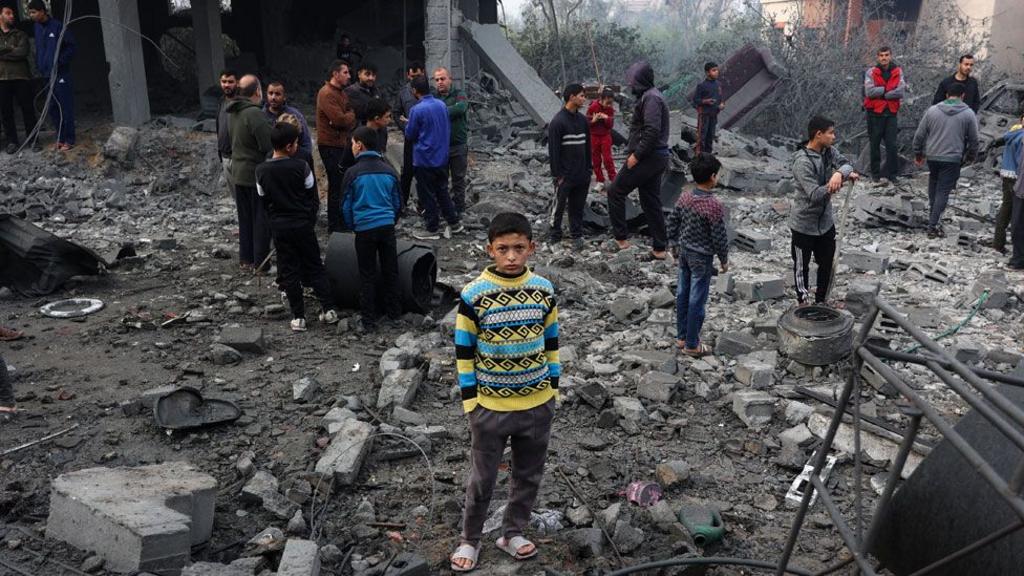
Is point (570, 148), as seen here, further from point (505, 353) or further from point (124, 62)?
point (124, 62)

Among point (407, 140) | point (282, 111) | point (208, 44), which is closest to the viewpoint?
point (282, 111)

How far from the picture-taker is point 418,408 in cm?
540

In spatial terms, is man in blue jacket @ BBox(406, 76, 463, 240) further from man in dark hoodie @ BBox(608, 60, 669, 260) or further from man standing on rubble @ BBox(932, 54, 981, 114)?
man standing on rubble @ BBox(932, 54, 981, 114)

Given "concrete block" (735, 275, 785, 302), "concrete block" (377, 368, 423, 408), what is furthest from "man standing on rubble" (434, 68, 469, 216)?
"concrete block" (377, 368, 423, 408)

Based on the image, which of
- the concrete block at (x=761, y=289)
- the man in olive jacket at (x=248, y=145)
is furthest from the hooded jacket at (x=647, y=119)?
the man in olive jacket at (x=248, y=145)

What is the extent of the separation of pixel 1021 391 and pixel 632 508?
198 centimetres

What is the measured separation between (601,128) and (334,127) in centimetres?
315

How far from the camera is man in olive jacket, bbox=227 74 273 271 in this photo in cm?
745

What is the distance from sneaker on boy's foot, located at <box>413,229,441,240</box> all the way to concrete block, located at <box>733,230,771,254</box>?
10.9 feet

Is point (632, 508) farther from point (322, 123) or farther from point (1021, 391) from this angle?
point (322, 123)

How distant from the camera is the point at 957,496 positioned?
273cm

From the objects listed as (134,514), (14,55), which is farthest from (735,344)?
(14,55)

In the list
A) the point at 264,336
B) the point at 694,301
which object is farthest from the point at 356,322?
the point at 694,301

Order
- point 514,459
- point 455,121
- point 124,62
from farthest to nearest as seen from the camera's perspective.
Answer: point 124,62 < point 455,121 < point 514,459
